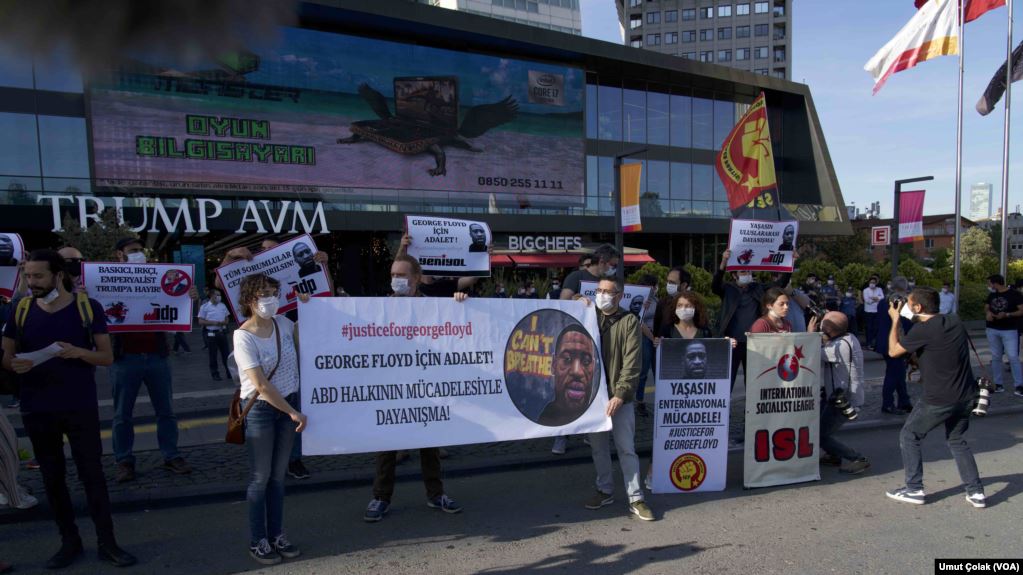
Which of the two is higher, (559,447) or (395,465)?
(395,465)

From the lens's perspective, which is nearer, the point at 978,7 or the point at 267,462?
the point at 267,462

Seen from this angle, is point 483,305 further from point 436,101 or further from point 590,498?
point 436,101

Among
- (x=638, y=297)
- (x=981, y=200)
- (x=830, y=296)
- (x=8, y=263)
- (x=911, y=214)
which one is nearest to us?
(x=8, y=263)

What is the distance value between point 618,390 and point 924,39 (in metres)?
14.2

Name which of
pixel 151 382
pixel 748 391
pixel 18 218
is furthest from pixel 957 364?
pixel 18 218

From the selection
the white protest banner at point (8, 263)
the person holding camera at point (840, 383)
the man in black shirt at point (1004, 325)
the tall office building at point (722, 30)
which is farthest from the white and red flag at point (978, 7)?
the tall office building at point (722, 30)

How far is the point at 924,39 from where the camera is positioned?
14062 mm

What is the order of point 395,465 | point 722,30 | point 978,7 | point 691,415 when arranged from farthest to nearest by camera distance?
point 722,30 < point 978,7 < point 691,415 < point 395,465

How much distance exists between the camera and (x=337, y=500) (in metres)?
5.00

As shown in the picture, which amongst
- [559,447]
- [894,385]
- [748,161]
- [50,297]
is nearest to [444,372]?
[559,447]

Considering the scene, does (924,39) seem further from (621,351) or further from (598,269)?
(621,351)

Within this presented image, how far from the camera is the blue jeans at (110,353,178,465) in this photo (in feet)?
17.2

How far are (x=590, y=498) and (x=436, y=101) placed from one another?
90.3 ft

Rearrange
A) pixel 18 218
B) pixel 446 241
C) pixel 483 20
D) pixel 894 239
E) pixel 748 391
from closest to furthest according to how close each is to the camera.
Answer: pixel 748 391 → pixel 446 241 → pixel 894 239 → pixel 18 218 → pixel 483 20
